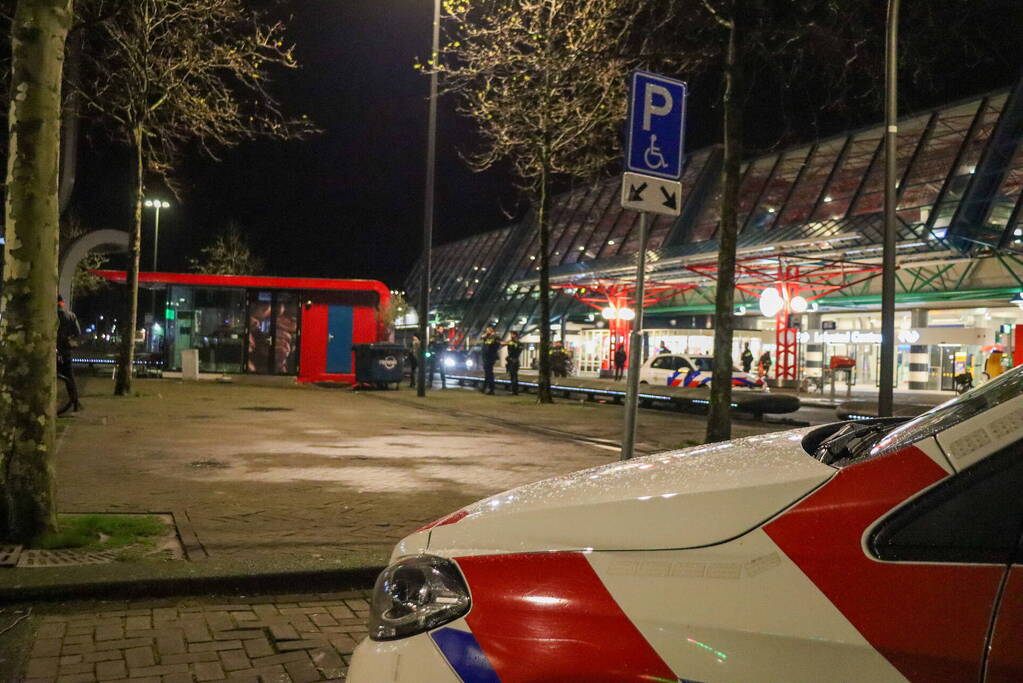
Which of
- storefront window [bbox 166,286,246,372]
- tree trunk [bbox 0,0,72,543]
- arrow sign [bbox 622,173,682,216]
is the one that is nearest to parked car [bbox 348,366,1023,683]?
tree trunk [bbox 0,0,72,543]

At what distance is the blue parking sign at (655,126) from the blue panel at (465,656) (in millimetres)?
4950

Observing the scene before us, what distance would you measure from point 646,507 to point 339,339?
24.7 meters

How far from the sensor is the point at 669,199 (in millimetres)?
6457

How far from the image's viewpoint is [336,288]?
25.9 m

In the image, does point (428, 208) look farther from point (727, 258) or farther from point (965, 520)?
point (965, 520)

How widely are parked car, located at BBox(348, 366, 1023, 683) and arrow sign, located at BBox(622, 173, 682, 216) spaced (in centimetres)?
443

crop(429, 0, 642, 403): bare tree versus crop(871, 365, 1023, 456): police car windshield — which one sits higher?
crop(429, 0, 642, 403): bare tree

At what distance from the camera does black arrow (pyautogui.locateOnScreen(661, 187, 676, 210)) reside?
6.42 m

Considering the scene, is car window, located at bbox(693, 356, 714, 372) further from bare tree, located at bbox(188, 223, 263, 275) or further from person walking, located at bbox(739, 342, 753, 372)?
bare tree, located at bbox(188, 223, 263, 275)

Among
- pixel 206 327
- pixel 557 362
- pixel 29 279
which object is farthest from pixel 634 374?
pixel 557 362

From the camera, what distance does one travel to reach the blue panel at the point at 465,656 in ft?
5.79

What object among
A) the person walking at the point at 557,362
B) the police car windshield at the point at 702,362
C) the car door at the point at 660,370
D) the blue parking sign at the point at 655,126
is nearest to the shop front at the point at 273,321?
the person walking at the point at 557,362

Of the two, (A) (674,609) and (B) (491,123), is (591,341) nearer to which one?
(B) (491,123)

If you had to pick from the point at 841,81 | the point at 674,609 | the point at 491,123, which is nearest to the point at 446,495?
the point at 674,609
